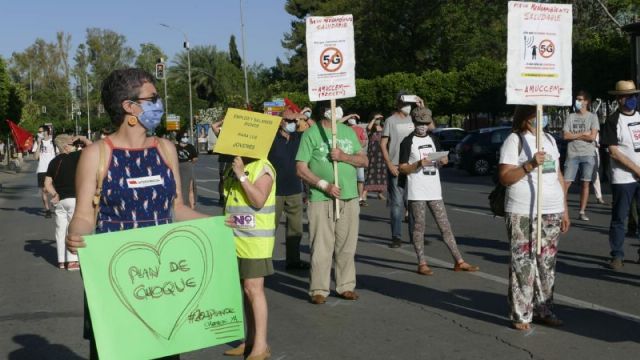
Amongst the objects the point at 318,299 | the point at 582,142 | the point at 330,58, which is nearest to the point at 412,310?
the point at 318,299

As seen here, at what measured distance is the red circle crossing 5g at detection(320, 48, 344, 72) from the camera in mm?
8344

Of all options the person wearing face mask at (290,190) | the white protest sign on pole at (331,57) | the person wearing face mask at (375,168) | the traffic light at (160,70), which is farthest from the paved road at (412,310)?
the traffic light at (160,70)

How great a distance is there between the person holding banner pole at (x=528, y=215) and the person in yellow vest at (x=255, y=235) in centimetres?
181

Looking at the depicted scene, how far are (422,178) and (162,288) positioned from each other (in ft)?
18.6

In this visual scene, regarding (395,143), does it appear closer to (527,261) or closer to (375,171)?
(527,261)

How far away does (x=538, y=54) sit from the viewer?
6.51 metres

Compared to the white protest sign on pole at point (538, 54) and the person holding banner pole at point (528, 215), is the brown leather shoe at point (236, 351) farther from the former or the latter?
the white protest sign on pole at point (538, 54)

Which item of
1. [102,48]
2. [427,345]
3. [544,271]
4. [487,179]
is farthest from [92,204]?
[102,48]

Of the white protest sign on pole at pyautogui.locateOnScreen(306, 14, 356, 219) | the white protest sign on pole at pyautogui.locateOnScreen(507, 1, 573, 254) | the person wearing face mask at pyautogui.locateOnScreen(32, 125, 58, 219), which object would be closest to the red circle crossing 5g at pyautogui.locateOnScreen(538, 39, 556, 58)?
the white protest sign on pole at pyautogui.locateOnScreen(507, 1, 573, 254)

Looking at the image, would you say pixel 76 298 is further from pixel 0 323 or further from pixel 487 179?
pixel 487 179

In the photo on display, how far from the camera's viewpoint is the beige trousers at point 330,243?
304 inches

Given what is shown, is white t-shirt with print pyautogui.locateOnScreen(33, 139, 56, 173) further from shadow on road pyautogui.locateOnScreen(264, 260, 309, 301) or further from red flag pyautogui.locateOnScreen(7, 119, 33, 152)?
shadow on road pyautogui.locateOnScreen(264, 260, 309, 301)

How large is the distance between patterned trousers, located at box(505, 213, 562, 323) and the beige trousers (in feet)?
6.14

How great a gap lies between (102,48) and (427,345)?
386ft
